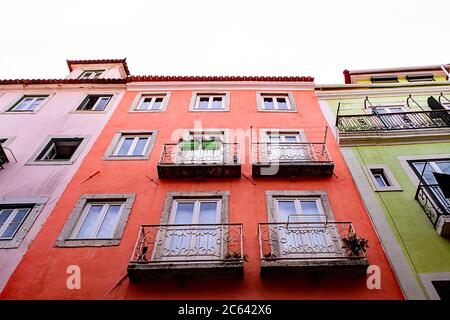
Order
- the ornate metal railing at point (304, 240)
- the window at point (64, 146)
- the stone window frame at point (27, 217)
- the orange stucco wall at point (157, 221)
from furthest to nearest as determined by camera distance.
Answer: the window at point (64, 146)
the stone window frame at point (27, 217)
the ornate metal railing at point (304, 240)
the orange stucco wall at point (157, 221)

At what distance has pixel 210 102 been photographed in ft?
47.8

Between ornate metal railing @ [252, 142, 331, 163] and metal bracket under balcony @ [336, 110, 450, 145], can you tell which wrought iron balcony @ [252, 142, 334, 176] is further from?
metal bracket under balcony @ [336, 110, 450, 145]

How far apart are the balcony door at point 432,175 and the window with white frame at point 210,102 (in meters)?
7.90

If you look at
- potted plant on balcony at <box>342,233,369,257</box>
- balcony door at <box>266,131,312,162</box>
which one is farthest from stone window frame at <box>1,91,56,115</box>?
potted plant on balcony at <box>342,233,369,257</box>

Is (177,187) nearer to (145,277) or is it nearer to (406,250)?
(145,277)

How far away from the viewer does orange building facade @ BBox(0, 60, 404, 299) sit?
6.86 meters

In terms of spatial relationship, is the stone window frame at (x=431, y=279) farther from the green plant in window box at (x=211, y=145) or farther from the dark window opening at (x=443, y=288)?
the green plant in window box at (x=211, y=145)

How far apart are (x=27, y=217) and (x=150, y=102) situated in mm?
7617

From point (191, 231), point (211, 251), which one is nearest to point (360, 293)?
point (211, 251)

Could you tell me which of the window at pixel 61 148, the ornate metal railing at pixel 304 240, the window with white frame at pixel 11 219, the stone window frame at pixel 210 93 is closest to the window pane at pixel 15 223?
the window with white frame at pixel 11 219

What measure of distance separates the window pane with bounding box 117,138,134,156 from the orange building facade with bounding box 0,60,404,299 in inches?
1.6

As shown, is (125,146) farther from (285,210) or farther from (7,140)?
(285,210)

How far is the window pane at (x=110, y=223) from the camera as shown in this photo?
830cm
